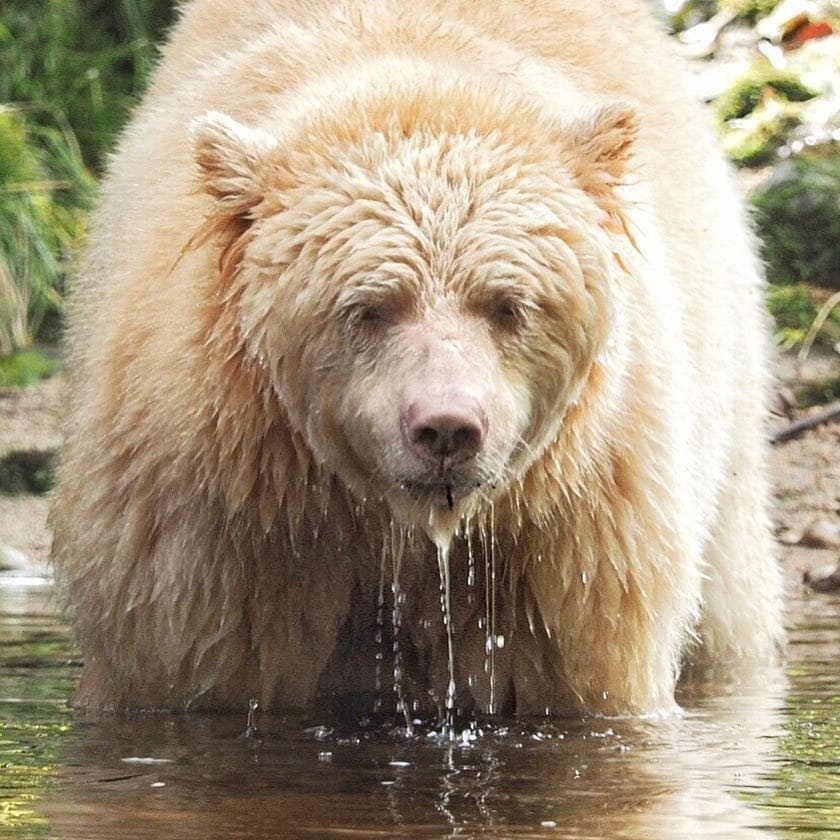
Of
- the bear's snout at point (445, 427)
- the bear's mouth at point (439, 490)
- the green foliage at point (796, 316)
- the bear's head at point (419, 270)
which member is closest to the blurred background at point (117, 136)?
the green foliage at point (796, 316)

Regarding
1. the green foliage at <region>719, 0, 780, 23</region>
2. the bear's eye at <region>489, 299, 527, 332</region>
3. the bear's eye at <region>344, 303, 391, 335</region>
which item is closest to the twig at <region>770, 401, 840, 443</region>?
the green foliage at <region>719, 0, 780, 23</region>

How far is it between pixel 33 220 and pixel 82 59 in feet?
7.14

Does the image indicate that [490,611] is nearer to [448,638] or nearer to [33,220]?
[448,638]

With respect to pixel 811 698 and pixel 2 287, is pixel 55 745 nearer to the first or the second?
pixel 811 698

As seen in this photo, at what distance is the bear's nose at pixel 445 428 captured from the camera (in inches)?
173

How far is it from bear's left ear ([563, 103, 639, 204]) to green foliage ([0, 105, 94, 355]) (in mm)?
7224

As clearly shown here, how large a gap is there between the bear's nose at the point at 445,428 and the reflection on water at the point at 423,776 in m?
0.76

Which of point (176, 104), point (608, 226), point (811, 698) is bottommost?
point (811, 698)

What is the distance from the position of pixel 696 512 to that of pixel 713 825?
1.92 m

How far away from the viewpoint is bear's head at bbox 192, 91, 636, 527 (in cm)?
468

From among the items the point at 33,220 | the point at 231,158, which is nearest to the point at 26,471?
the point at 33,220

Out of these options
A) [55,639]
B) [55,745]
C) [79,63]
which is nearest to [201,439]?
[55,745]

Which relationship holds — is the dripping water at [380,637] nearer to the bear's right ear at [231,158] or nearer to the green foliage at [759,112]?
the bear's right ear at [231,158]

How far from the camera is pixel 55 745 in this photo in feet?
16.7
